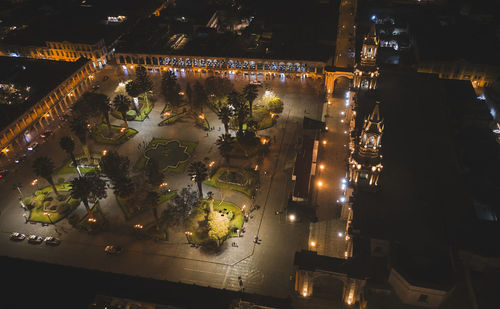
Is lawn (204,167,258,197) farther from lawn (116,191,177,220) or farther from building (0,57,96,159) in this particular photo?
building (0,57,96,159)

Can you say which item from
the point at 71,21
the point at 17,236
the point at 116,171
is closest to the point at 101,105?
the point at 116,171

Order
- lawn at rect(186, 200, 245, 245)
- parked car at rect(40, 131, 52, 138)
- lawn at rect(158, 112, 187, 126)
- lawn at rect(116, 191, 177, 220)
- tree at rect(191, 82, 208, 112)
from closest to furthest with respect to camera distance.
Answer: lawn at rect(186, 200, 245, 245) < lawn at rect(116, 191, 177, 220) < parked car at rect(40, 131, 52, 138) < tree at rect(191, 82, 208, 112) < lawn at rect(158, 112, 187, 126)

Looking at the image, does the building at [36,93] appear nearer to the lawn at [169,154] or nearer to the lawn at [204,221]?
the lawn at [169,154]

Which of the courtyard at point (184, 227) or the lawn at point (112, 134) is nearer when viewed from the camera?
the courtyard at point (184, 227)

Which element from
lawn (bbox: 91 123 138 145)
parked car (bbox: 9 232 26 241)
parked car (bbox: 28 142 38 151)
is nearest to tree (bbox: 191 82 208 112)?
lawn (bbox: 91 123 138 145)

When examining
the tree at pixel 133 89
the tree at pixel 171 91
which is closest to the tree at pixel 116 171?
the tree at pixel 133 89

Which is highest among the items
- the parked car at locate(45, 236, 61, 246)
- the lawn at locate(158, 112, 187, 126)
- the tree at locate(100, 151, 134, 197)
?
the tree at locate(100, 151, 134, 197)
